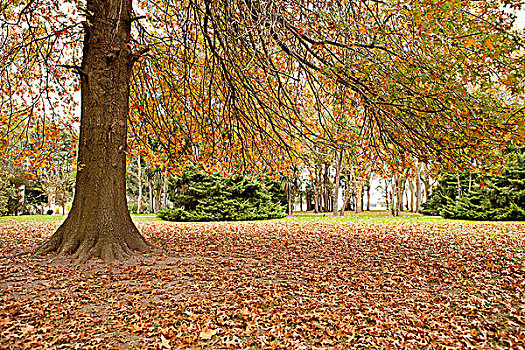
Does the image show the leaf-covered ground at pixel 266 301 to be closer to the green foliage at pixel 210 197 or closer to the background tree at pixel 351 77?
the background tree at pixel 351 77

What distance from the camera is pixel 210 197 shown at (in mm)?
16438

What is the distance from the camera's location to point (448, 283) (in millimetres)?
4676

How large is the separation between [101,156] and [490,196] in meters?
15.6

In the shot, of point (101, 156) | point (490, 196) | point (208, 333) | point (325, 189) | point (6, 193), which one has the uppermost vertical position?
point (101, 156)

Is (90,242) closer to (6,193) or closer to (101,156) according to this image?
(101,156)

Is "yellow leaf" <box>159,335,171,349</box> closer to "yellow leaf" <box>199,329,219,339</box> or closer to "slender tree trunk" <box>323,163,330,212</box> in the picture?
"yellow leaf" <box>199,329,219,339</box>

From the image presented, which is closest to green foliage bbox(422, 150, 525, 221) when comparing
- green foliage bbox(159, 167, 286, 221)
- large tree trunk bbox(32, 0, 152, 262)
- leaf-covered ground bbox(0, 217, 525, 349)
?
leaf-covered ground bbox(0, 217, 525, 349)

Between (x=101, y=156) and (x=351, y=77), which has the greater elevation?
(x=351, y=77)

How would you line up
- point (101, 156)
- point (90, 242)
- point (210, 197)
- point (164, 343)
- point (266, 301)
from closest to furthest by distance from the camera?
1. point (164, 343)
2. point (266, 301)
3. point (90, 242)
4. point (101, 156)
5. point (210, 197)

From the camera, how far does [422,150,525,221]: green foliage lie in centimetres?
1342

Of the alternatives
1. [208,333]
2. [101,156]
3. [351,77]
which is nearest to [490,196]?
[351,77]

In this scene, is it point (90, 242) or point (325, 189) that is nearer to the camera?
point (90, 242)

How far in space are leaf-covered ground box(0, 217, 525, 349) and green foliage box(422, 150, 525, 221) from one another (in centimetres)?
868

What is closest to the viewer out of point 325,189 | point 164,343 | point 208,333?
point 164,343
